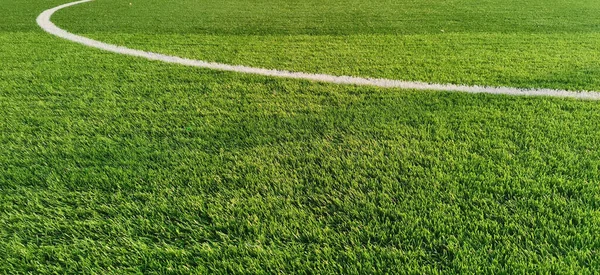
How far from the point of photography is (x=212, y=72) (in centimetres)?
297

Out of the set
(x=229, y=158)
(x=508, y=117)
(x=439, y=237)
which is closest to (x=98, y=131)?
(x=229, y=158)

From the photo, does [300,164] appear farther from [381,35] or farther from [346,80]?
[381,35]

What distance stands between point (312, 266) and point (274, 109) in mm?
1216

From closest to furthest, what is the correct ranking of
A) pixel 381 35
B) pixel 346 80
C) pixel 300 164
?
pixel 300 164
pixel 346 80
pixel 381 35

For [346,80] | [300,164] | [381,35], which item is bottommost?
[300,164]

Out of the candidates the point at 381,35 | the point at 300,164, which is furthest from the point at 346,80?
the point at 381,35

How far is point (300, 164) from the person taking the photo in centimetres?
184

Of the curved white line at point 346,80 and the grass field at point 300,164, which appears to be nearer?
the grass field at point 300,164

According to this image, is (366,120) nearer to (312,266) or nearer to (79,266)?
(312,266)

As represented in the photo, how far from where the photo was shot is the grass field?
4.51ft

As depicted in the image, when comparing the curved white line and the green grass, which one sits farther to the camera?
the green grass

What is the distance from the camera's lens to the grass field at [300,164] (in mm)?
1375

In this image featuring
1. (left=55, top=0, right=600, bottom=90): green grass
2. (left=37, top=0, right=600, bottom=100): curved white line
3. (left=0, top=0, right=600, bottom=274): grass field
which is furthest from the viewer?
(left=55, top=0, right=600, bottom=90): green grass

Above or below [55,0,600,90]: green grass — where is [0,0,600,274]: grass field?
below
